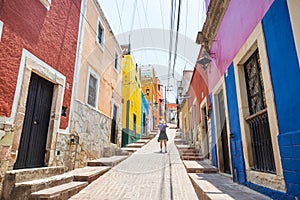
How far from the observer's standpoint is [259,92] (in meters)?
3.50

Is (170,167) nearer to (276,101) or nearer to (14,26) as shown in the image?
(276,101)

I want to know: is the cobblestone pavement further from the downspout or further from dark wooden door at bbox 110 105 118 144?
dark wooden door at bbox 110 105 118 144

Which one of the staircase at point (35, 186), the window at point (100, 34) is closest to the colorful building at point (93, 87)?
the window at point (100, 34)

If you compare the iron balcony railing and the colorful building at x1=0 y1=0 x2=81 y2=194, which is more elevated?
the colorful building at x1=0 y1=0 x2=81 y2=194

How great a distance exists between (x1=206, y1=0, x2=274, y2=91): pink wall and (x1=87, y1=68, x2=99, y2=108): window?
14.4 ft

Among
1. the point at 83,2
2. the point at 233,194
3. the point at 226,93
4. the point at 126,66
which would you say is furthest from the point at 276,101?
the point at 126,66

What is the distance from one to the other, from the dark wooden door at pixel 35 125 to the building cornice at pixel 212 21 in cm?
503

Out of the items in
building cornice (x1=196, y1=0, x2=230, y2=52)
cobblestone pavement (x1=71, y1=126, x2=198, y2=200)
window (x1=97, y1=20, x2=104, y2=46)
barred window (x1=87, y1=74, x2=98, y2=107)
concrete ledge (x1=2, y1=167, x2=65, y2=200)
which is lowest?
cobblestone pavement (x1=71, y1=126, x2=198, y2=200)

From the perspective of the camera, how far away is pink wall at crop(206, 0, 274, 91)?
11.0 ft

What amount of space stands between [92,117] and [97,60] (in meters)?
2.36

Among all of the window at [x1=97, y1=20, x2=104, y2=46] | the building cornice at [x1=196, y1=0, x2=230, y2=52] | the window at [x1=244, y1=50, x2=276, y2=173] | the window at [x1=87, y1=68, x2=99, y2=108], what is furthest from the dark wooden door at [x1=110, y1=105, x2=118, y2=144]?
the window at [x1=244, y1=50, x2=276, y2=173]

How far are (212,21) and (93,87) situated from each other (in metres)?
4.85

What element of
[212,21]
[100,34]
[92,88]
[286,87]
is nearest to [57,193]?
[286,87]

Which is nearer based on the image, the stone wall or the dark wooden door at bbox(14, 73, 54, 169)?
the dark wooden door at bbox(14, 73, 54, 169)
